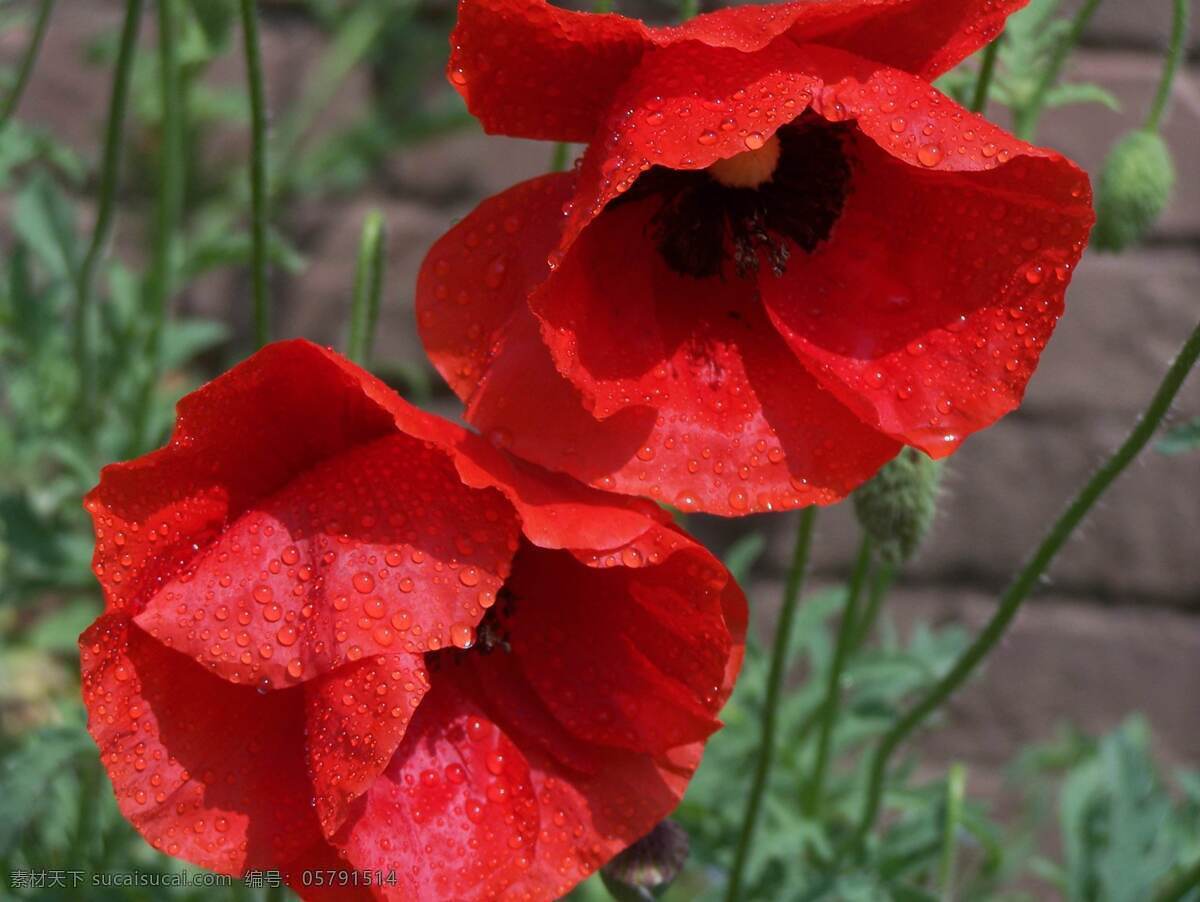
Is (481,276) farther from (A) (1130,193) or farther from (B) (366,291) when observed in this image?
(A) (1130,193)

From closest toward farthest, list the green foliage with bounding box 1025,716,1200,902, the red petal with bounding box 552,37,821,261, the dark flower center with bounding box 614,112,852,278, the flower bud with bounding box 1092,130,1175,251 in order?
the red petal with bounding box 552,37,821,261 → the dark flower center with bounding box 614,112,852,278 → the flower bud with bounding box 1092,130,1175,251 → the green foliage with bounding box 1025,716,1200,902

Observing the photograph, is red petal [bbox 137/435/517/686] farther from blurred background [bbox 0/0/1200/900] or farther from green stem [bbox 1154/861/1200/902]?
blurred background [bbox 0/0/1200/900]

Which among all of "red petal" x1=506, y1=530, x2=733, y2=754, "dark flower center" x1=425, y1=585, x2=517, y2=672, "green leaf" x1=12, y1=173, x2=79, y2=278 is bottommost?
"green leaf" x1=12, y1=173, x2=79, y2=278

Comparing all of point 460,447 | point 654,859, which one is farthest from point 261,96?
point 654,859

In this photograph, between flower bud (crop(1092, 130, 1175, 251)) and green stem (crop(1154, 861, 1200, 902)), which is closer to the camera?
green stem (crop(1154, 861, 1200, 902))

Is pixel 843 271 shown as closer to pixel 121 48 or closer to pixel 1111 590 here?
pixel 121 48

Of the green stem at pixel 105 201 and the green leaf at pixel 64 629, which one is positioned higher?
the green stem at pixel 105 201

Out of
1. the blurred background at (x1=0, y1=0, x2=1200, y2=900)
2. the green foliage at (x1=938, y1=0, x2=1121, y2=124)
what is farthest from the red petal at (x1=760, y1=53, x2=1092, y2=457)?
the blurred background at (x1=0, y1=0, x2=1200, y2=900)

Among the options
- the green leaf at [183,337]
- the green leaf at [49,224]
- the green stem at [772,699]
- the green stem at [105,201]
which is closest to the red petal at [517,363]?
the green stem at [772,699]

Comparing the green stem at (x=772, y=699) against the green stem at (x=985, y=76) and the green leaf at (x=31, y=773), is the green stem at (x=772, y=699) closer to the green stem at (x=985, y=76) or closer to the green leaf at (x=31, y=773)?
the green stem at (x=985, y=76)
